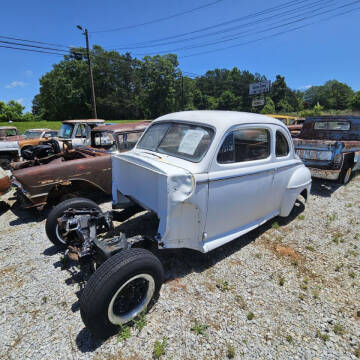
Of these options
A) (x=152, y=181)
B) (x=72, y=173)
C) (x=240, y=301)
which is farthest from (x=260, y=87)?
(x=240, y=301)

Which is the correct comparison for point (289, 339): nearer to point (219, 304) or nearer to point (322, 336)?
point (322, 336)

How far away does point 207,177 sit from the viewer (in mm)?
2412

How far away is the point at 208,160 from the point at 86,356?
2.16 meters

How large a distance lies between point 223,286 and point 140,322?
41.6 inches

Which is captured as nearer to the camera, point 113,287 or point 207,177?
point 113,287

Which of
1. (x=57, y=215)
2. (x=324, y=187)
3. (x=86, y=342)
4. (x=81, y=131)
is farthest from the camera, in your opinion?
(x=81, y=131)

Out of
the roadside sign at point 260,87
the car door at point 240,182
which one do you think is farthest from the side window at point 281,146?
the roadside sign at point 260,87

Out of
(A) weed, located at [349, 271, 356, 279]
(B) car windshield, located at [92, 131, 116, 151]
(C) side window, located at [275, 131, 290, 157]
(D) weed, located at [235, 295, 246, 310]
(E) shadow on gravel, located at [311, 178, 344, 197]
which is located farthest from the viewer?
(B) car windshield, located at [92, 131, 116, 151]

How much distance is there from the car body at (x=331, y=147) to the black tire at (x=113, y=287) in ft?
17.6

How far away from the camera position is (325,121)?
292 inches

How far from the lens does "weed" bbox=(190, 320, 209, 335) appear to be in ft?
6.94

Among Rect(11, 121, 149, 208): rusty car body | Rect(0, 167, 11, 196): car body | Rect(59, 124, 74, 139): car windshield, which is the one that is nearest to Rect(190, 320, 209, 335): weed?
Rect(11, 121, 149, 208): rusty car body

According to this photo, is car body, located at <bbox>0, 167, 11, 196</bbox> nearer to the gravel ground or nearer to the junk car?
the gravel ground

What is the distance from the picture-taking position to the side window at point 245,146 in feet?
8.78
